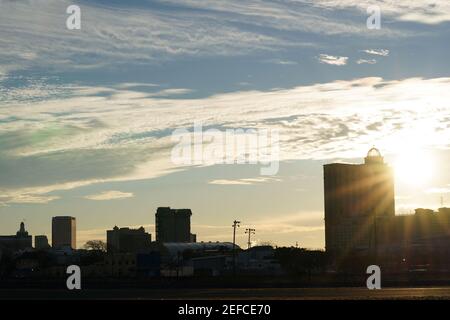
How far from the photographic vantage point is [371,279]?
119 metres

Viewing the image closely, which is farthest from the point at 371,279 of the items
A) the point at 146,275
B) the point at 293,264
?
the point at 293,264
